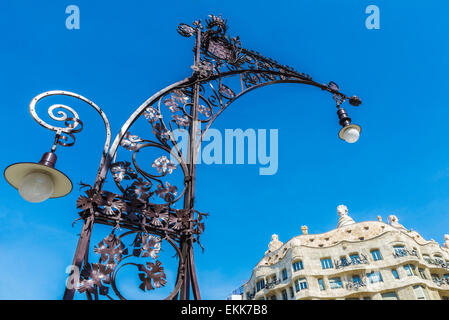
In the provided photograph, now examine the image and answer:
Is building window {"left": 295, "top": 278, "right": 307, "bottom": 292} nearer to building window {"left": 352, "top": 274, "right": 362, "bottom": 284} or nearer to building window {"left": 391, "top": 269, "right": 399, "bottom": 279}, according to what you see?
building window {"left": 352, "top": 274, "right": 362, "bottom": 284}

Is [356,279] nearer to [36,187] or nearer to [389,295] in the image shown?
[389,295]

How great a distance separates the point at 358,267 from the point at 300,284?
23.8 feet

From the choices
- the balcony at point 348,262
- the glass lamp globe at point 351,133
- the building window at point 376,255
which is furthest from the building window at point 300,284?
the glass lamp globe at point 351,133

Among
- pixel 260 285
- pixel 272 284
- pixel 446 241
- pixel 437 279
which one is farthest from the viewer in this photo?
pixel 446 241

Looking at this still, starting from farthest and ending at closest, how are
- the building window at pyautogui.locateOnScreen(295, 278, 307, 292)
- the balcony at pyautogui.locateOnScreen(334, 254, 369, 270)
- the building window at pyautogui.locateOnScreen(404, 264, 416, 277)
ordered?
the balcony at pyautogui.locateOnScreen(334, 254, 369, 270)
the building window at pyautogui.locateOnScreen(295, 278, 307, 292)
the building window at pyautogui.locateOnScreen(404, 264, 416, 277)

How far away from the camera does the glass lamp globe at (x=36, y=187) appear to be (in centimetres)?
241

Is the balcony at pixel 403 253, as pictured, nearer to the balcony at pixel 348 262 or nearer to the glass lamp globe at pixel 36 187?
the balcony at pixel 348 262

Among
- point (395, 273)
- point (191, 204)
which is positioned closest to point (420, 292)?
point (395, 273)

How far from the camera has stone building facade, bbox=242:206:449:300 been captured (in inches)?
1345

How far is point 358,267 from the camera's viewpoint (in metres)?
35.9

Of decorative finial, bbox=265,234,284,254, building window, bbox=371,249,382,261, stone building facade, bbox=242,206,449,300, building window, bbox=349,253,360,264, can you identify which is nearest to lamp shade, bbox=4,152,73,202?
stone building facade, bbox=242,206,449,300

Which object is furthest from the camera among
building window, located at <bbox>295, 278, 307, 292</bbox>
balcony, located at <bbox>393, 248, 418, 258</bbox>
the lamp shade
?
building window, located at <bbox>295, 278, 307, 292</bbox>

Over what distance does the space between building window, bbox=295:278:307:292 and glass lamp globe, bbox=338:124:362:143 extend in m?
35.0

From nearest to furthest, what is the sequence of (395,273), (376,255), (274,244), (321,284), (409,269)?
1. (409,269)
2. (395,273)
3. (321,284)
4. (376,255)
5. (274,244)
